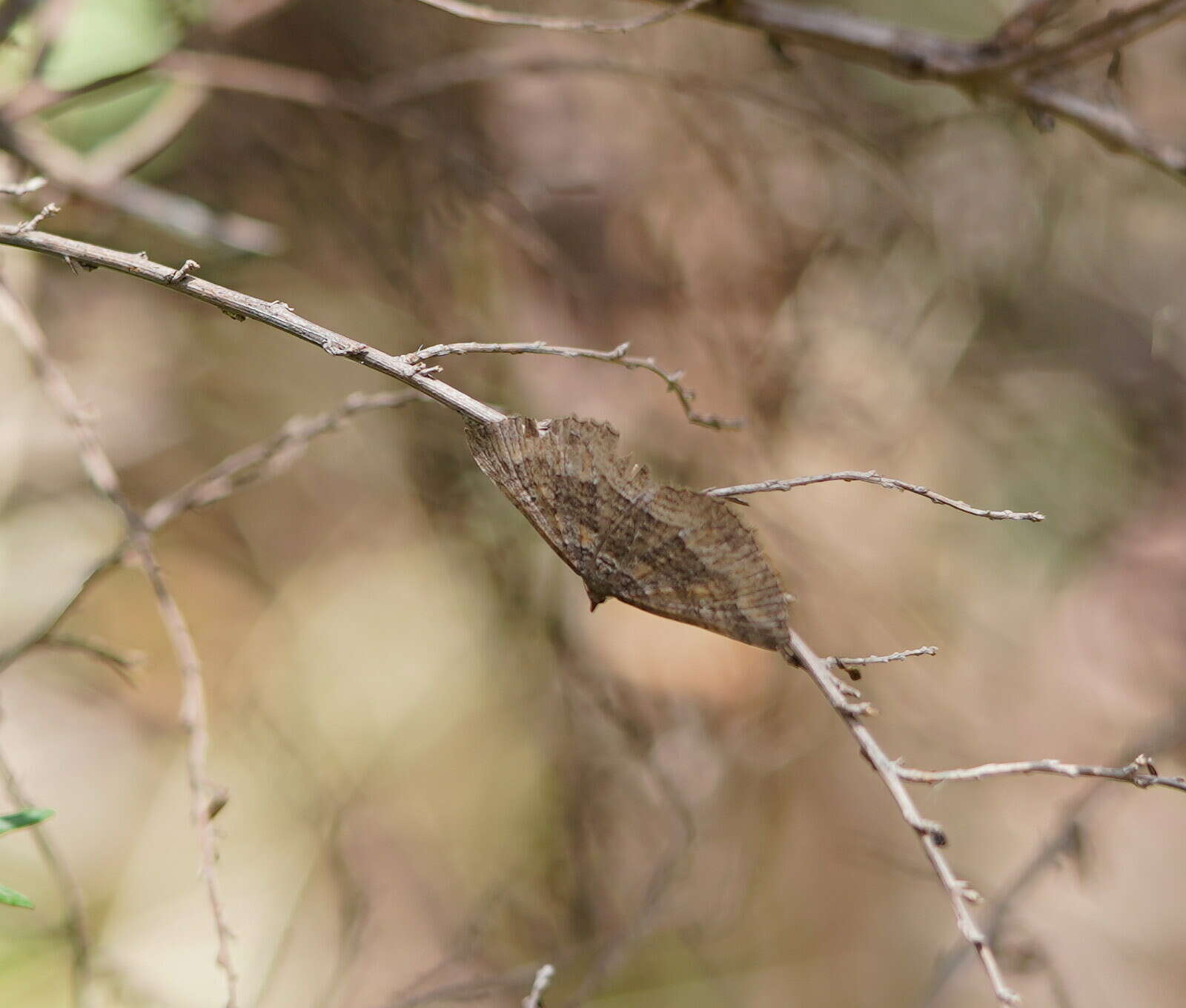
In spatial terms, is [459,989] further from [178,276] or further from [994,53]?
[994,53]

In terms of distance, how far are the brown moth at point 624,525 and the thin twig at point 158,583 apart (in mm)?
437

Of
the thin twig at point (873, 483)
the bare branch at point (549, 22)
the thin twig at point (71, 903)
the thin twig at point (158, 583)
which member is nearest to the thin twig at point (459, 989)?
the thin twig at point (158, 583)

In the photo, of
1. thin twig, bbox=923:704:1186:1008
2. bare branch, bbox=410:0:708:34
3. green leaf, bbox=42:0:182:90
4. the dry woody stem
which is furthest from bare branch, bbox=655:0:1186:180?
green leaf, bbox=42:0:182:90

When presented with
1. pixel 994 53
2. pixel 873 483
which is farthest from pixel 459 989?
pixel 994 53

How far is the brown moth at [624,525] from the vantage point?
68 centimetres

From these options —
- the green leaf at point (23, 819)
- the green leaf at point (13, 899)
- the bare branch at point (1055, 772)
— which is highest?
the bare branch at point (1055, 772)

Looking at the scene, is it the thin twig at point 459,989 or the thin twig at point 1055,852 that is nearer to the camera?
the thin twig at point 459,989

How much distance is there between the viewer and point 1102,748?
221cm

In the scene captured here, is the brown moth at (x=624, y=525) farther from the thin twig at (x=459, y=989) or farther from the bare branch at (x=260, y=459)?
the thin twig at (x=459, y=989)

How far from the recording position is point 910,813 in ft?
1.96

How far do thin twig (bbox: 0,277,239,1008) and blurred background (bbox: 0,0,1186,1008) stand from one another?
0.70m

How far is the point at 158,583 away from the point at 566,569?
1.11 m

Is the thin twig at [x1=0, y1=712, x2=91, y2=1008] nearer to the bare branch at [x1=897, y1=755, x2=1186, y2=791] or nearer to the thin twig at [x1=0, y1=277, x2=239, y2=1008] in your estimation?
A: the thin twig at [x1=0, y1=277, x2=239, y2=1008]

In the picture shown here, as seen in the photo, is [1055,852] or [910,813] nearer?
[910,813]
